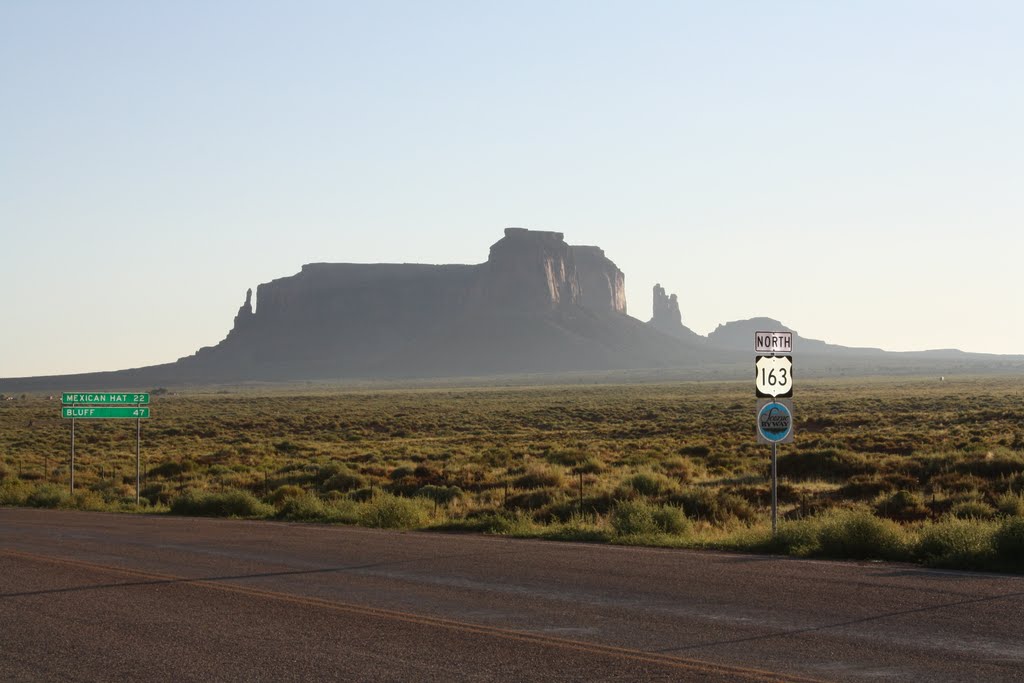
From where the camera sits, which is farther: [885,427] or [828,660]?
[885,427]

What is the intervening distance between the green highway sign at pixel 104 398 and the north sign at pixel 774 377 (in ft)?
53.6

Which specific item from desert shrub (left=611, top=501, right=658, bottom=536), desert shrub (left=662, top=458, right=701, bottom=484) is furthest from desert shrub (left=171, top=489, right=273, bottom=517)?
desert shrub (left=662, top=458, right=701, bottom=484)

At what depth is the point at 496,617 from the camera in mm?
9938

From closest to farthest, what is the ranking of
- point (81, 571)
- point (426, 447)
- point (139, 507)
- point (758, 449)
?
1. point (81, 571)
2. point (139, 507)
3. point (758, 449)
4. point (426, 447)

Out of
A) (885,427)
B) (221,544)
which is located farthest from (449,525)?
(885,427)

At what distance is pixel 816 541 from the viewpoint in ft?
46.4

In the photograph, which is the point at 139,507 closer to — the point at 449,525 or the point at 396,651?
the point at 449,525

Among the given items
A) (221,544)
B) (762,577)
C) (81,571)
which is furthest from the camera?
(221,544)

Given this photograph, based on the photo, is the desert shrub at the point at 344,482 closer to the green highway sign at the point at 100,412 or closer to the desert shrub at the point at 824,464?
the green highway sign at the point at 100,412

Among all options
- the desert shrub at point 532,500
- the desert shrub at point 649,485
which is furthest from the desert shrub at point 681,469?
the desert shrub at point 532,500

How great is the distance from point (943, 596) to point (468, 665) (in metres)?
4.75

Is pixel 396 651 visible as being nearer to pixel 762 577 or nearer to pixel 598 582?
pixel 598 582

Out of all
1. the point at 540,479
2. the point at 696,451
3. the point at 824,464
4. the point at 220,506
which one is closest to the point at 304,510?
the point at 220,506

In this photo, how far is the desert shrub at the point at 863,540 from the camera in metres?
13.5
